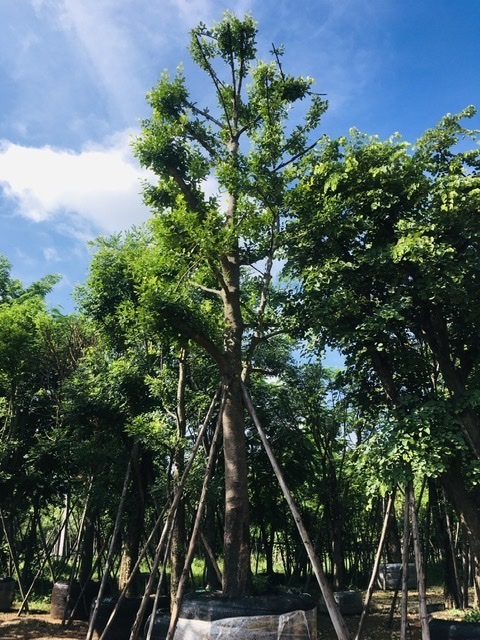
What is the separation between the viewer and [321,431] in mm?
13414

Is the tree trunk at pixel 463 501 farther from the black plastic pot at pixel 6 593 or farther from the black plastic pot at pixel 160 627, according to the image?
the black plastic pot at pixel 6 593

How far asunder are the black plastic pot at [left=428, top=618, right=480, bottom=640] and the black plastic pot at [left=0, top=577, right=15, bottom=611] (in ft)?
31.7

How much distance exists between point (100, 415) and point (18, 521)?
9729 millimetres

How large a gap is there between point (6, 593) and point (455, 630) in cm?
1002

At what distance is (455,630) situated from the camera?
6.43 metres

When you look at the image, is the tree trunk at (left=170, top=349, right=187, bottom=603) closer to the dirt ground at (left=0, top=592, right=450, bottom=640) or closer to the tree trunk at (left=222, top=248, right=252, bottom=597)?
the tree trunk at (left=222, top=248, right=252, bottom=597)

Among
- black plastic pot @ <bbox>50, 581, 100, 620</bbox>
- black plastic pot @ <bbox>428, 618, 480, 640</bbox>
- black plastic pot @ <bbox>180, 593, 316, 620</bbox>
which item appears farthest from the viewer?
black plastic pot @ <bbox>50, 581, 100, 620</bbox>

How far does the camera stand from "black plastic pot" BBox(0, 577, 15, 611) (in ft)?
38.2

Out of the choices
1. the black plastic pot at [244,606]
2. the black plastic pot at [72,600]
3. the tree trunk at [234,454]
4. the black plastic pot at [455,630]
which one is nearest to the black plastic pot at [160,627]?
the tree trunk at [234,454]

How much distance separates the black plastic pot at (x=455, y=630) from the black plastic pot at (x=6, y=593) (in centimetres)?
967

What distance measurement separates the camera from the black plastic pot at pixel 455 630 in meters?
6.31

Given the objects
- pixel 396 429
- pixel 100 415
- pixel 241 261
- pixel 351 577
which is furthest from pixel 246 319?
pixel 351 577

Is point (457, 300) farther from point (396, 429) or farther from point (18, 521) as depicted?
point (18, 521)

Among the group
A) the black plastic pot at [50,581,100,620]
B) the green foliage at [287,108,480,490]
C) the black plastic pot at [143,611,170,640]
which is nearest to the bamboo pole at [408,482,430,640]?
the green foliage at [287,108,480,490]
